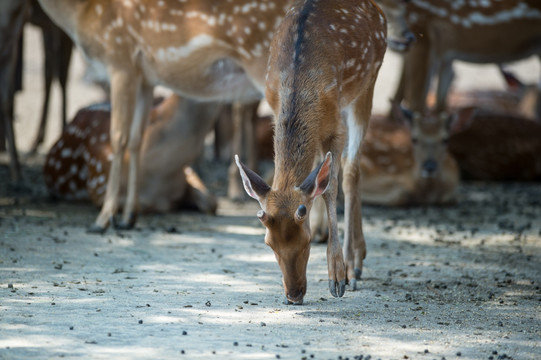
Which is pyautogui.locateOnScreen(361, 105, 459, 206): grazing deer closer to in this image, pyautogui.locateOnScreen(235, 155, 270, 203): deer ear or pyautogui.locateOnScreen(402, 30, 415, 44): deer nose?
pyautogui.locateOnScreen(402, 30, 415, 44): deer nose

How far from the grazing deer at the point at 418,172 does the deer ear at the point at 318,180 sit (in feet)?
13.5

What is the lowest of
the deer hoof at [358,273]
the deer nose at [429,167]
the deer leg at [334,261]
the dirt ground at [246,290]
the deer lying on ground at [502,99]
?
the dirt ground at [246,290]

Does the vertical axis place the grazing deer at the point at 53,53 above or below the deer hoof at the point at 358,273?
above

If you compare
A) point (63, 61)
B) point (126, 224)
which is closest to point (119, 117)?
point (126, 224)

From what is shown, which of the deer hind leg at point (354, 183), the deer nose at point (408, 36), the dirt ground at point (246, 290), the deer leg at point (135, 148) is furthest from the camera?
the deer nose at point (408, 36)

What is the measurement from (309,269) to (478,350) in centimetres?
188

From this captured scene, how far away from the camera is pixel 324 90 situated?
4875 millimetres

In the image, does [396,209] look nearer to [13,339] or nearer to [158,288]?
[158,288]

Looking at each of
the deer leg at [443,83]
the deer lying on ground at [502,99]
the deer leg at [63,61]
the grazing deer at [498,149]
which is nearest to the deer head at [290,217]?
the deer leg at [443,83]

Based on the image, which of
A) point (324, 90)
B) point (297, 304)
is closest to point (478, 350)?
point (297, 304)

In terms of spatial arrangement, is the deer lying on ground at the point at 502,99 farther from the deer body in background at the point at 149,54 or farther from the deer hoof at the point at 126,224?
the deer hoof at the point at 126,224

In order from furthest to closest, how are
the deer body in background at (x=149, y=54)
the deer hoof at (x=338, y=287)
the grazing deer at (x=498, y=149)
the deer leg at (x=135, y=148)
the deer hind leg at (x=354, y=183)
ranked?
the grazing deer at (x=498, y=149)
the deer leg at (x=135, y=148)
the deer body in background at (x=149, y=54)
the deer hind leg at (x=354, y=183)
the deer hoof at (x=338, y=287)

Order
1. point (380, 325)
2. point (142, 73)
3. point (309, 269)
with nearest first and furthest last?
point (380, 325) < point (309, 269) < point (142, 73)

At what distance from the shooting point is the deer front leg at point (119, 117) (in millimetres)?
6953
